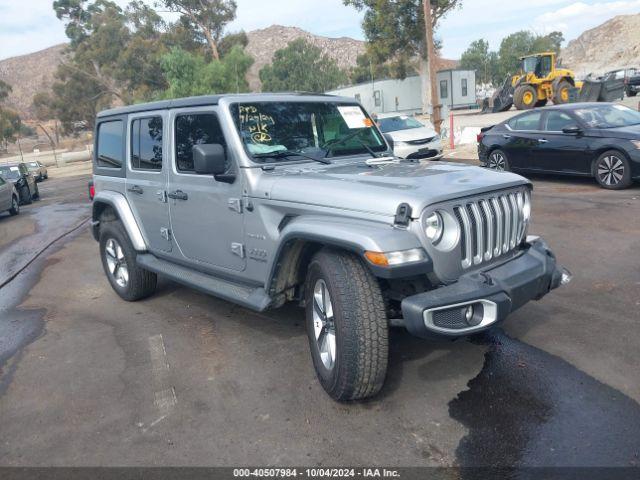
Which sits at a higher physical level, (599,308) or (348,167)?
(348,167)

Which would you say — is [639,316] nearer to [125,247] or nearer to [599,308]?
[599,308]

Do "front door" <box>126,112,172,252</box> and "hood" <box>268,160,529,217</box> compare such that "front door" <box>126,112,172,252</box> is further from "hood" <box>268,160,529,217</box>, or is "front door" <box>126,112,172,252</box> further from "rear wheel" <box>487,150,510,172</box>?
"rear wheel" <box>487,150,510,172</box>

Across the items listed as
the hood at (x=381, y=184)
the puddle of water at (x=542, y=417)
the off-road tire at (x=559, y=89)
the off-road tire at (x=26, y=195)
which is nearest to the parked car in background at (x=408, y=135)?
the hood at (x=381, y=184)

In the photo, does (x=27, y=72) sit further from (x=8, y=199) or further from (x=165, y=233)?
(x=165, y=233)

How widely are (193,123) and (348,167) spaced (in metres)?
1.35

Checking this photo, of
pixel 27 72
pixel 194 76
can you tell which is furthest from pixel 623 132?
pixel 27 72

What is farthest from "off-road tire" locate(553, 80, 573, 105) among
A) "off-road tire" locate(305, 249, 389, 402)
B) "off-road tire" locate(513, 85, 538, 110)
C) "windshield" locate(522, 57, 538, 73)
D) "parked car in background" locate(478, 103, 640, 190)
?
"off-road tire" locate(305, 249, 389, 402)

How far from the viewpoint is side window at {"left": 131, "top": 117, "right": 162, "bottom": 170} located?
195 inches

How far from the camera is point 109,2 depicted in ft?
202

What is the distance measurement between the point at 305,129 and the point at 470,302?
214 centimetres

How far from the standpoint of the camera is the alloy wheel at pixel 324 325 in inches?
138

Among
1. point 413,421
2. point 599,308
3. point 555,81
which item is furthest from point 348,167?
point 555,81

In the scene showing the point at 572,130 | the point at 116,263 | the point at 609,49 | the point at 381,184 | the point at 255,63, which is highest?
the point at 255,63

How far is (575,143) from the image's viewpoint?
10203 millimetres
